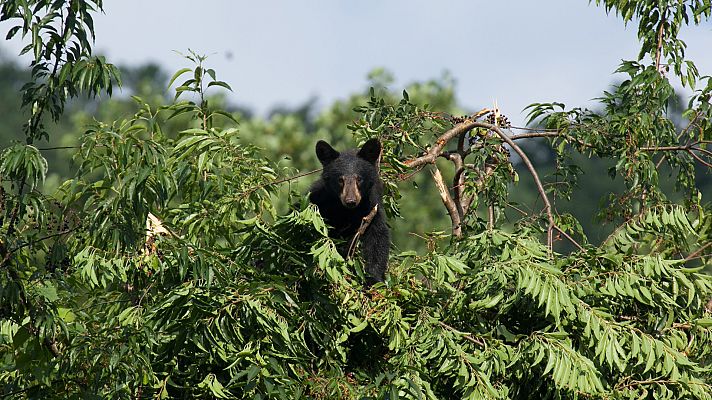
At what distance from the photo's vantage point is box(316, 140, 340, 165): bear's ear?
7469 mm

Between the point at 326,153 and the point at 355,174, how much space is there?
1.75ft

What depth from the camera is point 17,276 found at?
198 inches

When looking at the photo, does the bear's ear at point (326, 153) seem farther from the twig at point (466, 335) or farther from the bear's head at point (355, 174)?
the twig at point (466, 335)

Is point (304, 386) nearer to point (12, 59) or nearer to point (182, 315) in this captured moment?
point (182, 315)

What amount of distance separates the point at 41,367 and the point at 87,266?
26.9 inches

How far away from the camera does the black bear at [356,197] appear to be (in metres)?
6.96

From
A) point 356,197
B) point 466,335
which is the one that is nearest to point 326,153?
point 356,197

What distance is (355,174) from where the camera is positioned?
7062 millimetres

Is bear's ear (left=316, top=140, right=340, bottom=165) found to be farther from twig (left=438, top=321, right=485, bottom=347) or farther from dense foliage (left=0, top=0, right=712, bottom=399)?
twig (left=438, top=321, right=485, bottom=347)

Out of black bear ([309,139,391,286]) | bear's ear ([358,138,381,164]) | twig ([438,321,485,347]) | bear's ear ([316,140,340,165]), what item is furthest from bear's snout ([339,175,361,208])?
twig ([438,321,485,347])

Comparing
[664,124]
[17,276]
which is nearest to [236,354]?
[17,276]

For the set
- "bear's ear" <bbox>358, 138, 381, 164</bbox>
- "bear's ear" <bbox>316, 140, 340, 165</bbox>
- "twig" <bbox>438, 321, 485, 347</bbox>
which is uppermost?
"bear's ear" <bbox>316, 140, 340, 165</bbox>

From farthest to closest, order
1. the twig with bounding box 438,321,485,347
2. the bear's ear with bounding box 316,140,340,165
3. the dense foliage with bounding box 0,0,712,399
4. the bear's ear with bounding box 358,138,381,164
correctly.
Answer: the bear's ear with bounding box 316,140,340,165
the bear's ear with bounding box 358,138,381,164
the twig with bounding box 438,321,485,347
the dense foliage with bounding box 0,0,712,399

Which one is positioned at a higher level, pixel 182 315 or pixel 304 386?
pixel 182 315
